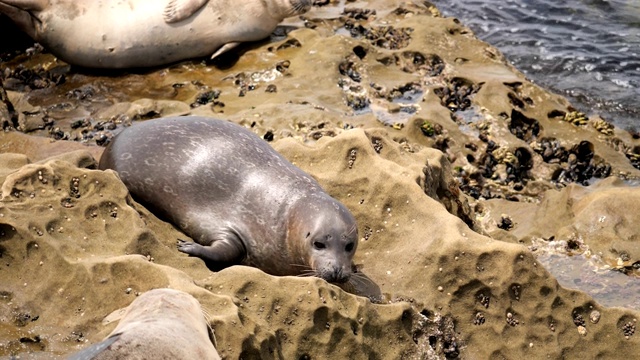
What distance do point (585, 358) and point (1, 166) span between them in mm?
4020

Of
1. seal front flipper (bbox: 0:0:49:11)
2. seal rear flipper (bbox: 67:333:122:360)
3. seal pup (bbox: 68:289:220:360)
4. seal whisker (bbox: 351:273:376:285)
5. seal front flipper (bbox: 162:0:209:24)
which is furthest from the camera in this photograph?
seal front flipper (bbox: 162:0:209:24)

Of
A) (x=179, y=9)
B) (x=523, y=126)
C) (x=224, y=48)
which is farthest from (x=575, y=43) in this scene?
(x=179, y=9)

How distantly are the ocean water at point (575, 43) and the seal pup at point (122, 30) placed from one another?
4.73m

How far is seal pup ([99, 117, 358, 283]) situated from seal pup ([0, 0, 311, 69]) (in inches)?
156

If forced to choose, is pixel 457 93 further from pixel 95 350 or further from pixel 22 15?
pixel 95 350

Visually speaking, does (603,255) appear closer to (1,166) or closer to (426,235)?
(426,235)

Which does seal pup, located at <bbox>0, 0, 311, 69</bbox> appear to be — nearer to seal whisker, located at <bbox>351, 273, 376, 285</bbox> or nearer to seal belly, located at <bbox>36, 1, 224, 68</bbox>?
seal belly, located at <bbox>36, 1, 224, 68</bbox>

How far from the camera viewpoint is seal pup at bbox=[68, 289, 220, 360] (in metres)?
3.13

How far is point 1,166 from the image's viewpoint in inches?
236

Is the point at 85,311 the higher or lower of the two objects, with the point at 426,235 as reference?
higher

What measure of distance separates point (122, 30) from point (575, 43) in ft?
23.1

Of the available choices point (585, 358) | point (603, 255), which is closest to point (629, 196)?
point (603, 255)

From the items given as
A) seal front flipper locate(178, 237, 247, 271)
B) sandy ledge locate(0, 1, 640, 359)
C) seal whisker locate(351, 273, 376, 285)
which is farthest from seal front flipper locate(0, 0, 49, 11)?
seal whisker locate(351, 273, 376, 285)

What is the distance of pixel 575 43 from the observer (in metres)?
13.7
